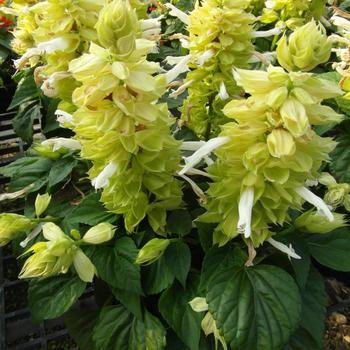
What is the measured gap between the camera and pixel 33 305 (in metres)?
0.85

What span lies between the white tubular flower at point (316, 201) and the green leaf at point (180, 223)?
0.22 m

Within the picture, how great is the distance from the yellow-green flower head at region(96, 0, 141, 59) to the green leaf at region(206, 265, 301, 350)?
405 mm

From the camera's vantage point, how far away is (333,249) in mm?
895

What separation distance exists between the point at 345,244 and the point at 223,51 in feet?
1.48

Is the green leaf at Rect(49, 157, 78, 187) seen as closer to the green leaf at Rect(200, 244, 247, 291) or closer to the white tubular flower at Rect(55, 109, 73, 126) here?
the white tubular flower at Rect(55, 109, 73, 126)

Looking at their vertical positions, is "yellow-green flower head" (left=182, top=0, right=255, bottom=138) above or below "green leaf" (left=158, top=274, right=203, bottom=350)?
above

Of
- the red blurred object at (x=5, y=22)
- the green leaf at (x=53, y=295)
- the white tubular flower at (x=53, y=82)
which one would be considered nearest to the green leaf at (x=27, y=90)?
the white tubular flower at (x=53, y=82)

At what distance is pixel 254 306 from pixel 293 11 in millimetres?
862

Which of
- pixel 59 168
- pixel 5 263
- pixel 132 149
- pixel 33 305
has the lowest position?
pixel 5 263

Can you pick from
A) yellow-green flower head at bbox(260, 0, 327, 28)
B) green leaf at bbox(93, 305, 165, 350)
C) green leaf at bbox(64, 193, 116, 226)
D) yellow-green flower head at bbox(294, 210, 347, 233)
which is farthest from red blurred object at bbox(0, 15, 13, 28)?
yellow-green flower head at bbox(294, 210, 347, 233)

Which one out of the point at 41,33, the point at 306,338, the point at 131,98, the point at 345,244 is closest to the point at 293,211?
the point at 345,244

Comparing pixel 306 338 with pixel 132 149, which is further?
pixel 306 338

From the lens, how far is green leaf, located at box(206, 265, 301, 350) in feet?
2.27

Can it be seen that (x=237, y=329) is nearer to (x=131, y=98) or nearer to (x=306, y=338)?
(x=306, y=338)
